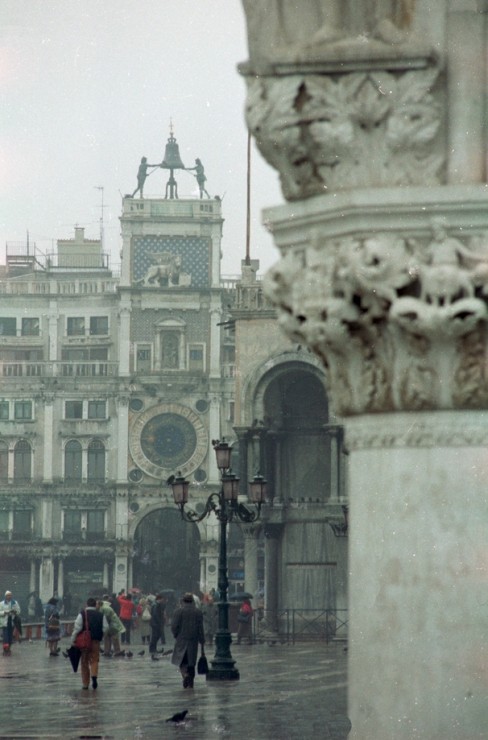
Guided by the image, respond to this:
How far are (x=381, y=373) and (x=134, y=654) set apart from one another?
29.8 metres

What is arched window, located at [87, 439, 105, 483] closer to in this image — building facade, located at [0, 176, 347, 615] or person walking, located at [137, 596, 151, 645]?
building facade, located at [0, 176, 347, 615]

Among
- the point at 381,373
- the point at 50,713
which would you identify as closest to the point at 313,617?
the point at 50,713

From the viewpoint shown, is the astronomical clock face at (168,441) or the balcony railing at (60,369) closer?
the astronomical clock face at (168,441)

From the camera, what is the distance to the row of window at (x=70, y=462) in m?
80.7

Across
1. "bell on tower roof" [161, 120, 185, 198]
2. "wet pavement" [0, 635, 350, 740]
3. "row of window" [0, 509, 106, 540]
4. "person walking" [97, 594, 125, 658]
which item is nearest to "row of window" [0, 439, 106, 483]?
"row of window" [0, 509, 106, 540]

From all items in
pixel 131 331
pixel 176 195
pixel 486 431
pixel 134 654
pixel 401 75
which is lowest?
pixel 134 654

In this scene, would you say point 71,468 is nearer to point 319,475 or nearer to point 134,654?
point 319,475

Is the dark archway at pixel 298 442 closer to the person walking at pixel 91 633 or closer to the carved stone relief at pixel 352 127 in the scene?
the person walking at pixel 91 633

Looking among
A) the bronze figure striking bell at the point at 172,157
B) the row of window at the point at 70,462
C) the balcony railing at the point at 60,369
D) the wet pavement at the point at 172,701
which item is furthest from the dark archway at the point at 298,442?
the bronze figure striking bell at the point at 172,157

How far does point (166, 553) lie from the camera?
261 feet

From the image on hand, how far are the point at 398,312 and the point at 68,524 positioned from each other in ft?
249

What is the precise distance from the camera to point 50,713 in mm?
18125

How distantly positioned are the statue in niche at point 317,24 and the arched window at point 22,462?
75894 millimetres

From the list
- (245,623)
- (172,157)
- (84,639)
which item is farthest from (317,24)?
(172,157)
